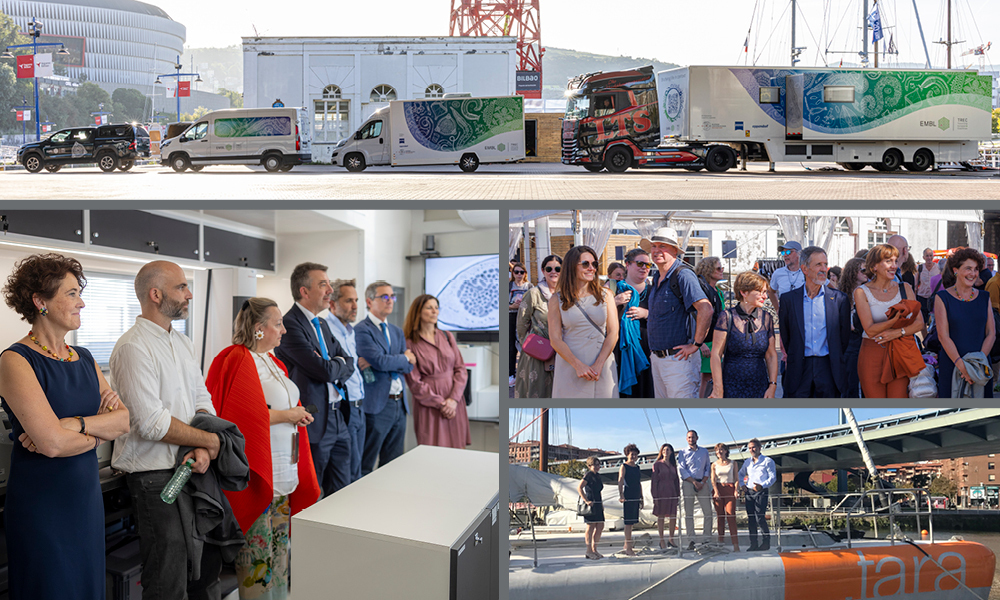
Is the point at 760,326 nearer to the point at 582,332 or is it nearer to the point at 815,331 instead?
the point at 815,331

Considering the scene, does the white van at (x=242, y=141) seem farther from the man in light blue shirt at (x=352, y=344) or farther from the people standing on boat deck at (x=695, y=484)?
the people standing on boat deck at (x=695, y=484)

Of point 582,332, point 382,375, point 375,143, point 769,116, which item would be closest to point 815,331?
point 582,332

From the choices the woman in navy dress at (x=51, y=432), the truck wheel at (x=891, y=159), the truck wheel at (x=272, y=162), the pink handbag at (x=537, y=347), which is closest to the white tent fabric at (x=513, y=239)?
the pink handbag at (x=537, y=347)

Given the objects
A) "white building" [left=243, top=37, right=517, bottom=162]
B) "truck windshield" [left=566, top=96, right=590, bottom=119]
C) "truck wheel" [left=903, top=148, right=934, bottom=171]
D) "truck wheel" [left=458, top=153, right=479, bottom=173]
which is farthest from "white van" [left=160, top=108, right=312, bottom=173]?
"truck wheel" [left=903, top=148, right=934, bottom=171]

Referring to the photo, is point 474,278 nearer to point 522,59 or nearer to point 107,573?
point 107,573

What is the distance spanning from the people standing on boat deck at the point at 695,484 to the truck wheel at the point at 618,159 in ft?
31.5

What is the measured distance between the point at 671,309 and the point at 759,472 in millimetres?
752

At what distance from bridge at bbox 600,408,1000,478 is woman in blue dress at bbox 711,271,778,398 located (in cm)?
26

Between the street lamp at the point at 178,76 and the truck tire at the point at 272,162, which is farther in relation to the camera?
the street lamp at the point at 178,76

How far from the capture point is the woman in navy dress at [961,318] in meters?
2.87

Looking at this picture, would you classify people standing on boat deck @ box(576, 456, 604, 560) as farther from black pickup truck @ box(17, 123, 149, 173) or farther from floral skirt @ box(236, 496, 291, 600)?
black pickup truck @ box(17, 123, 149, 173)

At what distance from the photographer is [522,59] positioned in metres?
25.4

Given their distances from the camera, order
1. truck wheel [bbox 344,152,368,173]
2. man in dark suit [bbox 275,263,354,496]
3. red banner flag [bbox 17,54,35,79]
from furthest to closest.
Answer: red banner flag [bbox 17,54,35,79] → truck wheel [bbox 344,152,368,173] → man in dark suit [bbox 275,263,354,496]

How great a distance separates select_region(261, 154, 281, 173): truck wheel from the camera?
539 inches
